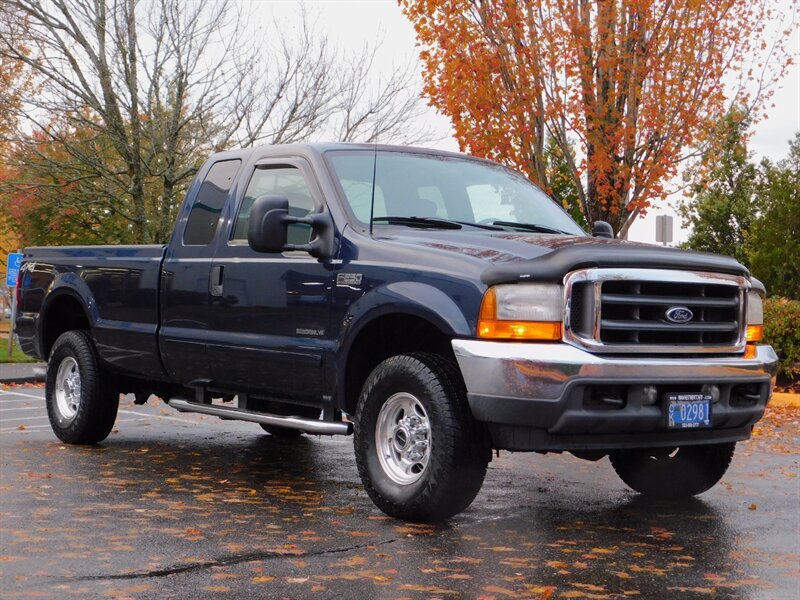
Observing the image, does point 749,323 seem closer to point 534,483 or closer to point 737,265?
point 737,265

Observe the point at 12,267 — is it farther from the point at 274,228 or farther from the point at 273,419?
the point at 274,228

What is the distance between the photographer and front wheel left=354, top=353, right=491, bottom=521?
6.23m

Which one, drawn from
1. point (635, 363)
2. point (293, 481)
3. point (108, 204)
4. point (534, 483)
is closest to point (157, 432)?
point (293, 481)

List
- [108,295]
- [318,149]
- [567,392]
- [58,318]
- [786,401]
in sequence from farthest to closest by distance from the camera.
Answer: [786,401] < [58,318] < [108,295] < [318,149] < [567,392]

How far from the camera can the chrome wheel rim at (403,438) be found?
651 cm

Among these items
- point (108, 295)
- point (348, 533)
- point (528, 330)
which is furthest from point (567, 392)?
point (108, 295)

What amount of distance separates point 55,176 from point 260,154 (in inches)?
742

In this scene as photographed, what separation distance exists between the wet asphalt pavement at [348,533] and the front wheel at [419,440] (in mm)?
184

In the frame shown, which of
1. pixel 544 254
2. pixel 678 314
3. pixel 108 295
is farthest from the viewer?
pixel 108 295

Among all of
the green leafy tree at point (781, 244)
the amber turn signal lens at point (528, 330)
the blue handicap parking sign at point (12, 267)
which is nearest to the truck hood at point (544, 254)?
the amber turn signal lens at point (528, 330)

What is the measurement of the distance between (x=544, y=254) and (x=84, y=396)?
4761 millimetres

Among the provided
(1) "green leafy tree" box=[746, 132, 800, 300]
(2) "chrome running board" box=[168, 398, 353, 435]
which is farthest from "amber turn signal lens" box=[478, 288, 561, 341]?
(1) "green leafy tree" box=[746, 132, 800, 300]

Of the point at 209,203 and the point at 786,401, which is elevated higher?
the point at 209,203

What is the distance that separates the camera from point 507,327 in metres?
6.07
